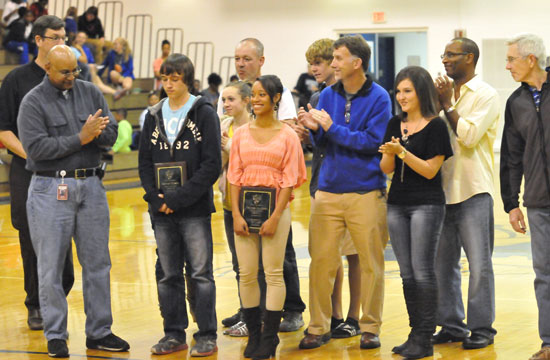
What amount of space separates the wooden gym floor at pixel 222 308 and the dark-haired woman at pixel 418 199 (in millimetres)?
334

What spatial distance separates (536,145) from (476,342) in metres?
1.27

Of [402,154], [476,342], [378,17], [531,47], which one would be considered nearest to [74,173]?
[402,154]

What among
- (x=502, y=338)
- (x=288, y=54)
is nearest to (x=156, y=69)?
(x=288, y=54)

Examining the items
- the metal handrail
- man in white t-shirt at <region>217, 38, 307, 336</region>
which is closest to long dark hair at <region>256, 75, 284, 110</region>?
man in white t-shirt at <region>217, 38, 307, 336</region>

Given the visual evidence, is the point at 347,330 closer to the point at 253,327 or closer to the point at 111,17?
the point at 253,327

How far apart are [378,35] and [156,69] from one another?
5.86 meters

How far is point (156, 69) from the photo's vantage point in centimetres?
2089

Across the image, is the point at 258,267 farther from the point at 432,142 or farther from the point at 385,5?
the point at 385,5

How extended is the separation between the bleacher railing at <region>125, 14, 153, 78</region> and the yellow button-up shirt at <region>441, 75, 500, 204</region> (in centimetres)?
1769

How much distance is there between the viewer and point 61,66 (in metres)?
5.80

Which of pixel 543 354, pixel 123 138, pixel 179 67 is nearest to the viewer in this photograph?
pixel 543 354

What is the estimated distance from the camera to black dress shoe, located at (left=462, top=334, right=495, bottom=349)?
5.73m

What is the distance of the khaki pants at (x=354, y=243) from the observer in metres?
5.77

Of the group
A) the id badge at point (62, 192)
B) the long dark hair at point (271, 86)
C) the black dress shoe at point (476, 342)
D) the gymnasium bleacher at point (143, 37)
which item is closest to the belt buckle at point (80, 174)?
the id badge at point (62, 192)
